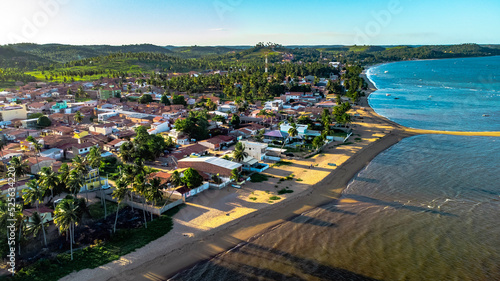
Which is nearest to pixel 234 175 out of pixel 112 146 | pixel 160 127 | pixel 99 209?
pixel 99 209

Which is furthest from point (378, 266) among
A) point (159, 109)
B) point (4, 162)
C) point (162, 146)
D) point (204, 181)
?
point (159, 109)

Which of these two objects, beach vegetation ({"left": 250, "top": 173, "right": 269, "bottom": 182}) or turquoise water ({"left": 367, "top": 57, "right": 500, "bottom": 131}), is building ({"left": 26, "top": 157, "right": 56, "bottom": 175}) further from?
turquoise water ({"left": 367, "top": 57, "right": 500, "bottom": 131})

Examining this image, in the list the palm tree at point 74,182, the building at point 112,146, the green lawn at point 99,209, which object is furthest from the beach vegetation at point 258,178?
the building at point 112,146

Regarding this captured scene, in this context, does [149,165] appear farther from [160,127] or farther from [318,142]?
[318,142]

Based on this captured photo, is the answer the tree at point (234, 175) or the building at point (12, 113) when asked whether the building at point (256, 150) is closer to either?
the tree at point (234, 175)

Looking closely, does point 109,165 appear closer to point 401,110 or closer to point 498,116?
point 401,110
